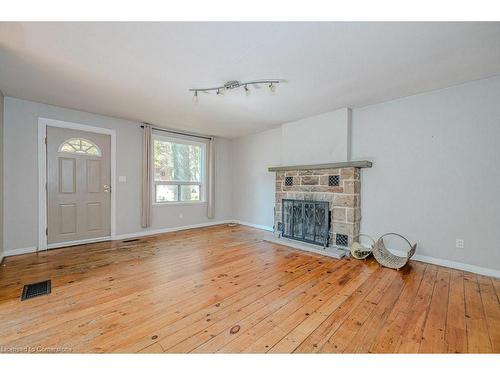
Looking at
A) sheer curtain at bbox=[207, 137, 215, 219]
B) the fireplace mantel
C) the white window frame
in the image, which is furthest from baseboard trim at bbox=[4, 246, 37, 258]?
the fireplace mantel

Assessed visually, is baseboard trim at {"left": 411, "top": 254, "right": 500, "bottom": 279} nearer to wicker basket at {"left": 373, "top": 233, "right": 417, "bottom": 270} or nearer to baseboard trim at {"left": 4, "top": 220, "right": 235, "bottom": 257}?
wicker basket at {"left": 373, "top": 233, "right": 417, "bottom": 270}

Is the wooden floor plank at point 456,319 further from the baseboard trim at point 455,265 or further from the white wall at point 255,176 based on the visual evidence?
the white wall at point 255,176

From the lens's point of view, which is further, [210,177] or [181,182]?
[210,177]

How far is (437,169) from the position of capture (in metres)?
2.93

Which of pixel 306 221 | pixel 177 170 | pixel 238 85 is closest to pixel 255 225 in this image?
pixel 306 221

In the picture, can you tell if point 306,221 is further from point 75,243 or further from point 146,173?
point 75,243

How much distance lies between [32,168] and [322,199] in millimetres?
4766

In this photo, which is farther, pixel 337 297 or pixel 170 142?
pixel 170 142

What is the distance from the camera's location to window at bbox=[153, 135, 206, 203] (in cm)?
491

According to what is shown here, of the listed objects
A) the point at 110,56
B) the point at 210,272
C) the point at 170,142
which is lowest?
the point at 210,272
